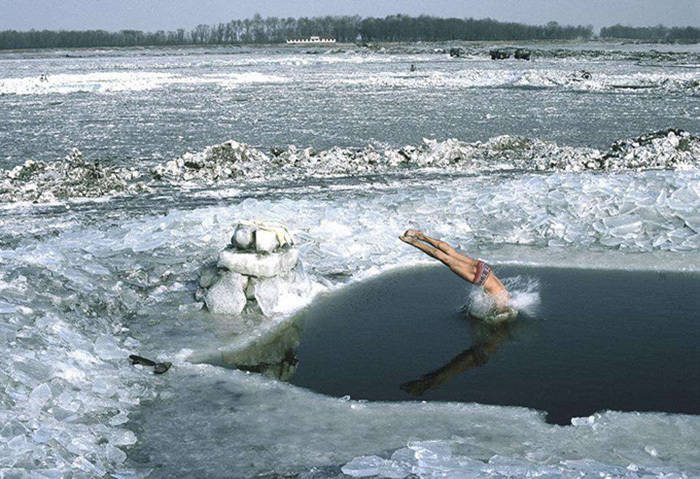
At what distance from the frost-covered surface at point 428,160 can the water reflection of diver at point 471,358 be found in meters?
8.66

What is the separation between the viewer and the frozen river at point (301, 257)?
4.98 m

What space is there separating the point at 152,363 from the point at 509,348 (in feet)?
10.3

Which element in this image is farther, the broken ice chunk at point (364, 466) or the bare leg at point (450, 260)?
the bare leg at point (450, 260)

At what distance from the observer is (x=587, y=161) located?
16.0 m

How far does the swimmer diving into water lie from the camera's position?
7359 mm

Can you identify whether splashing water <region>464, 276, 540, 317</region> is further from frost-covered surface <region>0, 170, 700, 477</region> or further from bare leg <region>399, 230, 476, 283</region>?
frost-covered surface <region>0, 170, 700, 477</region>

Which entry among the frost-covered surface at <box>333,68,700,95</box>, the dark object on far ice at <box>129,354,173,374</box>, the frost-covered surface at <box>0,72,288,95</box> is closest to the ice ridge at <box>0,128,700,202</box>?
the dark object on far ice at <box>129,354,173,374</box>

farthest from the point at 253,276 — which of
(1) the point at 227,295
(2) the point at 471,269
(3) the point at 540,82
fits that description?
(3) the point at 540,82

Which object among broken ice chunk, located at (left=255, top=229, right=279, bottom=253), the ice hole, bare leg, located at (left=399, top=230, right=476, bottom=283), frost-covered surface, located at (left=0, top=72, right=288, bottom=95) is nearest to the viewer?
the ice hole

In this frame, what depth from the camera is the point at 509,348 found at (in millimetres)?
6672

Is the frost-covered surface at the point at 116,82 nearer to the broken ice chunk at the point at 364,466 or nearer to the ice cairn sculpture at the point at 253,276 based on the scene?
the ice cairn sculpture at the point at 253,276

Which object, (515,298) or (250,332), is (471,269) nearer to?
(515,298)

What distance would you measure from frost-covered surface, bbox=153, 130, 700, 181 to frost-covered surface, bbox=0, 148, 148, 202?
0.99 metres

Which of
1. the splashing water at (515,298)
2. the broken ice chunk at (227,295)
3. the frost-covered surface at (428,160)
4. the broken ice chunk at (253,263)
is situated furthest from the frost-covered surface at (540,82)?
the broken ice chunk at (227,295)
